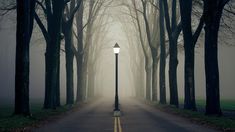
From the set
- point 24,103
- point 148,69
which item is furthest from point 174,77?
point 148,69

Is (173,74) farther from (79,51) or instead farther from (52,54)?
(79,51)

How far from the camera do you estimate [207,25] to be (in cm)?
2298

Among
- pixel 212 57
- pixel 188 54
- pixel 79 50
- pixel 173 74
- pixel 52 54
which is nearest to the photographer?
pixel 212 57

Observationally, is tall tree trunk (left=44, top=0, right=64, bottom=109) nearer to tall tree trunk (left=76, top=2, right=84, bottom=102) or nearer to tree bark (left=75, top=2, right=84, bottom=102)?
tree bark (left=75, top=2, right=84, bottom=102)

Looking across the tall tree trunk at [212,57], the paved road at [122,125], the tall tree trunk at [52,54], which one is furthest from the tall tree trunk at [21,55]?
the tall tree trunk at [212,57]

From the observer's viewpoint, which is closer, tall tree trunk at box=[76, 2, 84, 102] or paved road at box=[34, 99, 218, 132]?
paved road at box=[34, 99, 218, 132]

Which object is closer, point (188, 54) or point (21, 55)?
point (21, 55)

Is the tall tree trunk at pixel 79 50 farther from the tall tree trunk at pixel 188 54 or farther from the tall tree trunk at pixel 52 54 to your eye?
the tall tree trunk at pixel 188 54

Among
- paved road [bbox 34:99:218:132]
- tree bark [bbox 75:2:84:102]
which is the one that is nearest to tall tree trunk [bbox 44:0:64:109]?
paved road [bbox 34:99:218:132]

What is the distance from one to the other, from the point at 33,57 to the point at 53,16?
74.1 m

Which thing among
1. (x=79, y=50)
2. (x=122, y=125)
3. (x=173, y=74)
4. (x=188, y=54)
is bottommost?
(x=122, y=125)

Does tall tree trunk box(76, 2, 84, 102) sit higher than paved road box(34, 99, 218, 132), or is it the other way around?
tall tree trunk box(76, 2, 84, 102)

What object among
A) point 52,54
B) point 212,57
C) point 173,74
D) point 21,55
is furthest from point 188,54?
point 21,55

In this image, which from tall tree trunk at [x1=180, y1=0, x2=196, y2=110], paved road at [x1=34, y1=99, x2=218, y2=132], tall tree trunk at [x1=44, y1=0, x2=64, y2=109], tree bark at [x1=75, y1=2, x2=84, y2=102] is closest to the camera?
paved road at [x1=34, y1=99, x2=218, y2=132]
